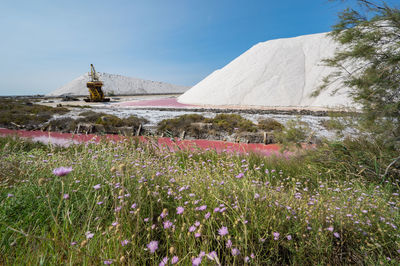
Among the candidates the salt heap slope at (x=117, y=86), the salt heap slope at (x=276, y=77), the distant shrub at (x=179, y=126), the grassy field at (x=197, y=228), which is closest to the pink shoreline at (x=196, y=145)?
the grassy field at (x=197, y=228)

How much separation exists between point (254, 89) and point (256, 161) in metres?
23.4

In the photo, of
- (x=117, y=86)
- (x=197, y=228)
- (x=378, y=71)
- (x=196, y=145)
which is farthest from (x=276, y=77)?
(x=117, y=86)

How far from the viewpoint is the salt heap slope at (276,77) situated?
24234mm

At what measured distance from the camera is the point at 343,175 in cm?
419

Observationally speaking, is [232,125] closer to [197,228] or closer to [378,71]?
[378,71]

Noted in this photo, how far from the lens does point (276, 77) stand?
27359 mm

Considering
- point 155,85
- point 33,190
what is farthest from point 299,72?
point 155,85

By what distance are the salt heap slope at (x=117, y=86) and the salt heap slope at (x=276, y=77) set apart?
75100 millimetres

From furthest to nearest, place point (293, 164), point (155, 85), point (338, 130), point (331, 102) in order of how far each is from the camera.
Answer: point (155, 85) < point (331, 102) < point (338, 130) < point (293, 164)

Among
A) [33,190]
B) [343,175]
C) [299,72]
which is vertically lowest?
[343,175]

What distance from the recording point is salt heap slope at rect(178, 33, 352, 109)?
2423cm

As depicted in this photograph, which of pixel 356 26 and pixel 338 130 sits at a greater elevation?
pixel 356 26

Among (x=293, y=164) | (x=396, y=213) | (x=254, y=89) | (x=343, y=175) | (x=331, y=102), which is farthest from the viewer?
(x=254, y=89)

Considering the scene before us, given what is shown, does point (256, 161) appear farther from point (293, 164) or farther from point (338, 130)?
point (338, 130)
